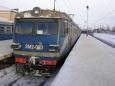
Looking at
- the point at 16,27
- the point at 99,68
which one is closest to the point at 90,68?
A: the point at 99,68

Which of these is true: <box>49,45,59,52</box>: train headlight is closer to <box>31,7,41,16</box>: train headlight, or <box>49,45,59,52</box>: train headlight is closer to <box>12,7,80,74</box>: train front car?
<box>12,7,80,74</box>: train front car

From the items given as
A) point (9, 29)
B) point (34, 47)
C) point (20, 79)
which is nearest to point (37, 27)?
point (34, 47)

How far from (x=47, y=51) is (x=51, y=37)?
644 millimetres

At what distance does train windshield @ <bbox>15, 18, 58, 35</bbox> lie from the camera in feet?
38.4

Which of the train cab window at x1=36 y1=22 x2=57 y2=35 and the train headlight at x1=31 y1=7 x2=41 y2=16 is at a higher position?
the train headlight at x1=31 y1=7 x2=41 y2=16

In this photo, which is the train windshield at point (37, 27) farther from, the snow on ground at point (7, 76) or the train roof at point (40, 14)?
the snow on ground at point (7, 76)

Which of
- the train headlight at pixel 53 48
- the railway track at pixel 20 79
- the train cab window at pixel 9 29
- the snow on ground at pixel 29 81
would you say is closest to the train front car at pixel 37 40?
the train headlight at pixel 53 48

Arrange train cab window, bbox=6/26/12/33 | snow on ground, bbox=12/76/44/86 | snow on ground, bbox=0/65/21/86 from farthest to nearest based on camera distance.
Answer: train cab window, bbox=6/26/12/33 → snow on ground, bbox=0/65/21/86 → snow on ground, bbox=12/76/44/86

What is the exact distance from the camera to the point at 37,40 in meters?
11.5

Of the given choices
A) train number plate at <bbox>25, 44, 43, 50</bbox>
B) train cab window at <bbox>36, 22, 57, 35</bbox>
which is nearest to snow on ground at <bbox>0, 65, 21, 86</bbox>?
train number plate at <bbox>25, 44, 43, 50</bbox>

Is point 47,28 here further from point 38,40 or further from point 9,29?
point 9,29

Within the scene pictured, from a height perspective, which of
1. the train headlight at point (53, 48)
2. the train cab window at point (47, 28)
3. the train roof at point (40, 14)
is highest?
the train roof at point (40, 14)

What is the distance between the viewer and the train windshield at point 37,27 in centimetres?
1170

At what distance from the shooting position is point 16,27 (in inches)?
478
